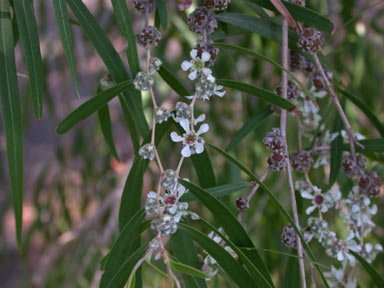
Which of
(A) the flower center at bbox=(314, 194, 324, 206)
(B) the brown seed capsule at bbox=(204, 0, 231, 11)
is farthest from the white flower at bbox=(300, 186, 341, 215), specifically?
(B) the brown seed capsule at bbox=(204, 0, 231, 11)

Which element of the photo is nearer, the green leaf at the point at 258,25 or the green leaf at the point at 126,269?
the green leaf at the point at 126,269

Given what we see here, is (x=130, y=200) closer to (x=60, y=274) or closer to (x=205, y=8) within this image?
(x=205, y=8)

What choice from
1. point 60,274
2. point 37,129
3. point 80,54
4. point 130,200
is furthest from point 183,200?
point 37,129

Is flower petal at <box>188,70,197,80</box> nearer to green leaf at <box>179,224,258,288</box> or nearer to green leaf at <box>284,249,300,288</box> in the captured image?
green leaf at <box>179,224,258,288</box>

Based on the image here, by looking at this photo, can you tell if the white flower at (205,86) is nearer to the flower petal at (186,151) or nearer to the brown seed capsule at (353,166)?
Result: the flower petal at (186,151)

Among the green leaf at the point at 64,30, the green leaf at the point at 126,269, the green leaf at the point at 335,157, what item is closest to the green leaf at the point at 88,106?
the green leaf at the point at 64,30
